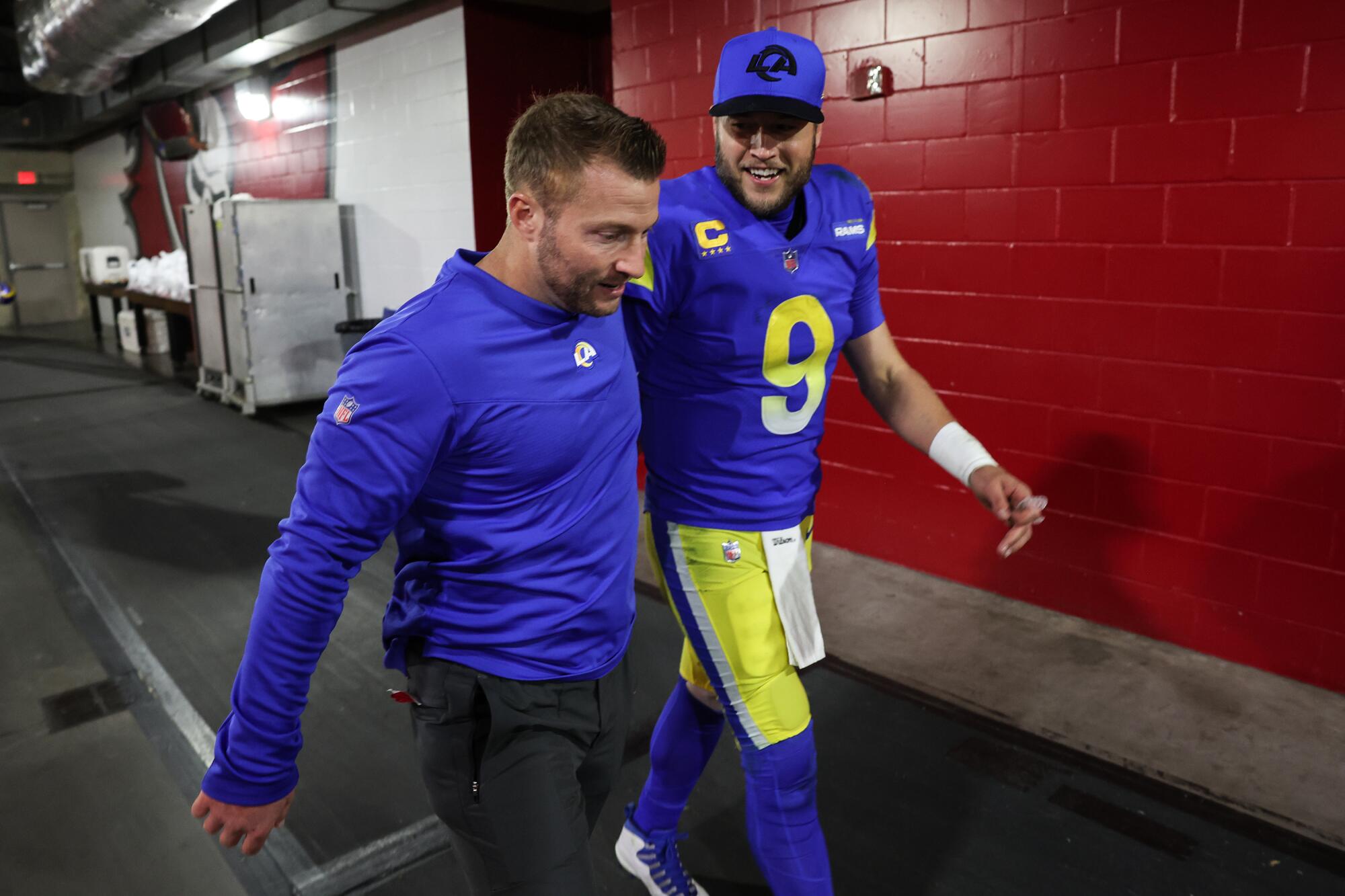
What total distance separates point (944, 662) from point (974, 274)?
1502 mm

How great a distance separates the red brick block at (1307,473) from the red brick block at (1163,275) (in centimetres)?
53

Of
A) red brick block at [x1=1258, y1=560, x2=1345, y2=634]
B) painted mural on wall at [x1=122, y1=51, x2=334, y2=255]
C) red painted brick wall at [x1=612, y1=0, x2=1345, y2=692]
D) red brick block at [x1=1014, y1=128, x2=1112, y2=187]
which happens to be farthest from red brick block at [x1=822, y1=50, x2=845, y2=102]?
painted mural on wall at [x1=122, y1=51, x2=334, y2=255]

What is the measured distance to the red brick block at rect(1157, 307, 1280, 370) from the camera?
9.80ft

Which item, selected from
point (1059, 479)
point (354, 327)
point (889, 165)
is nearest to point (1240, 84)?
point (889, 165)

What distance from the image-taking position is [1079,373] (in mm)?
3445

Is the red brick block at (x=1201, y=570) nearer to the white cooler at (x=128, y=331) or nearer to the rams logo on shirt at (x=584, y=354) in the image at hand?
the rams logo on shirt at (x=584, y=354)

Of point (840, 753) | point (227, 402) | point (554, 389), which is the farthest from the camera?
point (227, 402)

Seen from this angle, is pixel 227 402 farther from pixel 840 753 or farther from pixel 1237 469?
pixel 1237 469

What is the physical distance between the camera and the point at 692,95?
459 centimetres

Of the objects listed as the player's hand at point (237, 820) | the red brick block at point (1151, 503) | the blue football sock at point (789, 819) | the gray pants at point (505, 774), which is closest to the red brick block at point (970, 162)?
the red brick block at point (1151, 503)

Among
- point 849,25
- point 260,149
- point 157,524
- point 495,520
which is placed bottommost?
point 157,524

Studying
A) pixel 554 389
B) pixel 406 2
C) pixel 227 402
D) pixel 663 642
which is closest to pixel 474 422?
pixel 554 389

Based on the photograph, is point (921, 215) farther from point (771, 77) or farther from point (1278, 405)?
point (771, 77)

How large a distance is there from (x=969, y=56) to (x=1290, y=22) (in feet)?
3.45
